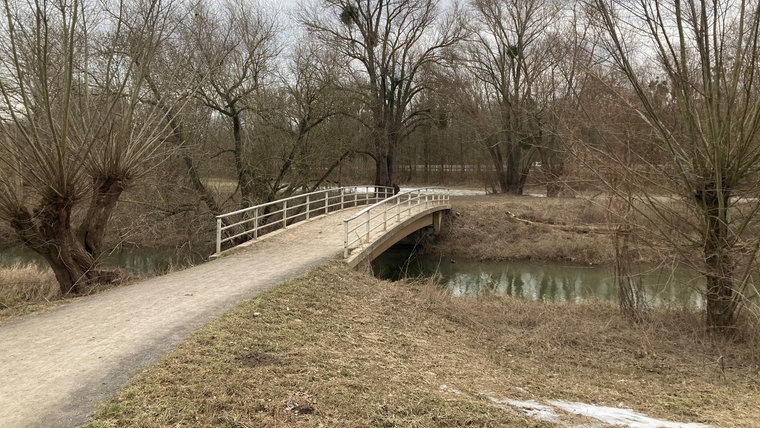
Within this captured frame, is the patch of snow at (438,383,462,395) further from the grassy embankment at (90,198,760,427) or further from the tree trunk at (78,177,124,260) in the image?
the tree trunk at (78,177,124,260)

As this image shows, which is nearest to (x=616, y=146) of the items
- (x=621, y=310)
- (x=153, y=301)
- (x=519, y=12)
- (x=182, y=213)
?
(x=621, y=310)

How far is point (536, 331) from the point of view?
879 cm

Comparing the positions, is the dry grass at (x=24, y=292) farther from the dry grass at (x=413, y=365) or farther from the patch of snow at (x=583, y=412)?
the patch of snow at (x=583, y=412)

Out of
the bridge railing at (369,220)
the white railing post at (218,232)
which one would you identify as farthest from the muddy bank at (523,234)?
the white railing post at (218,232)

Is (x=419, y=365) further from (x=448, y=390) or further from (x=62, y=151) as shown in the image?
(x=62, y=151)

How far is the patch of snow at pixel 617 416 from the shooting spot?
465cm

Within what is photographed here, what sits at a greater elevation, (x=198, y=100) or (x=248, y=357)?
(x=198, y=100)

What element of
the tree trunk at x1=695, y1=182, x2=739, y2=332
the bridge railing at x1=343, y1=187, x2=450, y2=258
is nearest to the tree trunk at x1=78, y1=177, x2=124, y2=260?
the bridge railing at x1=343, y1=187, x2=450, y2=258

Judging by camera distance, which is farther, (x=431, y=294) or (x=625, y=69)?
(x=431, y=294)

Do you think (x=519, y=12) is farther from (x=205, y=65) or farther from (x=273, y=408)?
(x=273, y=408)

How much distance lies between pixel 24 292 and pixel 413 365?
8.14 m

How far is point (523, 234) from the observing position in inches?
989

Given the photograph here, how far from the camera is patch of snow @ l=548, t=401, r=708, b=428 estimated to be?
4648 millimetres

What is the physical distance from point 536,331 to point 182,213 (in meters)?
14.2
